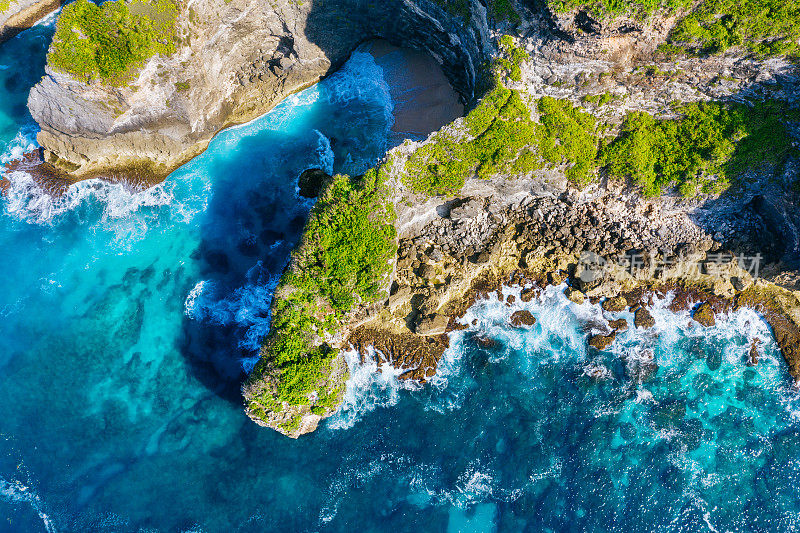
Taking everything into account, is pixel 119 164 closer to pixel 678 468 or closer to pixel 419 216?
pixel 419 216

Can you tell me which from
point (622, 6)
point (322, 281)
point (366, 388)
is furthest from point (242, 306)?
point (622, 6)

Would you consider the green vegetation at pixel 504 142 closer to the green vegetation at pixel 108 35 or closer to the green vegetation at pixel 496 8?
the green vegetation at pixel 496 8

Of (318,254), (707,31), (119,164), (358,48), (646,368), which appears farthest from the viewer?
(358,48)

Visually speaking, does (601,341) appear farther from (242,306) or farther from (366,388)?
(242,306)

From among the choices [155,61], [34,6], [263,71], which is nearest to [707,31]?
[263,71]

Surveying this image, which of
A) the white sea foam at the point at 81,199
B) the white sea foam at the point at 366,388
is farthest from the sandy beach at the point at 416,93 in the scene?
the white sea foam at the point at 81,199

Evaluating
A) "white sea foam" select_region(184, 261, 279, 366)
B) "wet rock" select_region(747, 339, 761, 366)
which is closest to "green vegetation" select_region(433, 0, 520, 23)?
"white sea foam" select_region(184, 261, 279, 366)

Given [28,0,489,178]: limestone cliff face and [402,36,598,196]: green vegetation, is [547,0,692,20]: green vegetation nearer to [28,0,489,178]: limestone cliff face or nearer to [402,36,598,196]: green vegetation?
[402,36,598,196]: green vegetation

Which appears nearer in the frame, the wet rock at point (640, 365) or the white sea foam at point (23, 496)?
the white sea foam at point (23, 496)
